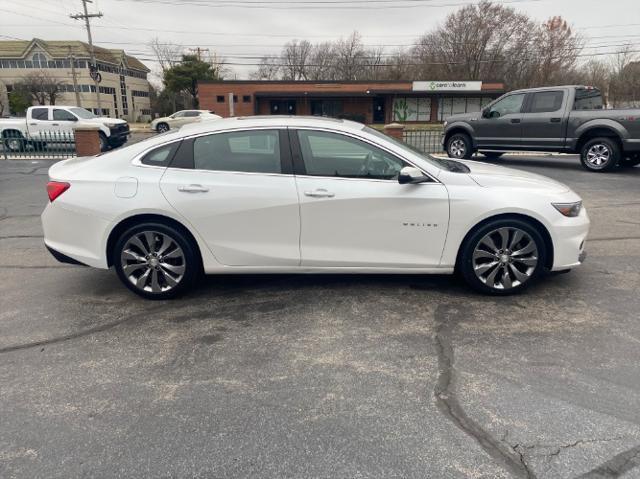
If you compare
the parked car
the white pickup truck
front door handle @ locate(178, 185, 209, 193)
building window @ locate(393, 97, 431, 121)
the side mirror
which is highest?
building window @ locate(393, 97, 431, 121)

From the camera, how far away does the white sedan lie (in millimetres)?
3801

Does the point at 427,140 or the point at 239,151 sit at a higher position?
the point at 427,140

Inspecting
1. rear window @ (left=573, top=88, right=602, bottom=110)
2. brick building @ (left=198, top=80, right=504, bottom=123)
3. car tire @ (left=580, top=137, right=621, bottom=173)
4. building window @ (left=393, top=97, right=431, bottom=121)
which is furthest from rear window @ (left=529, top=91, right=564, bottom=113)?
building window @ (left=393, top=97, right=431, bottom=121)

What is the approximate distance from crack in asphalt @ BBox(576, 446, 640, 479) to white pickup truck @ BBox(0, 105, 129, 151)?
17.5 metres

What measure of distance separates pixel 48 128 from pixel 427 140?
14.5m

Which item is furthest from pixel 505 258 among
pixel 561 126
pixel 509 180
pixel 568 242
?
pixel 561 126

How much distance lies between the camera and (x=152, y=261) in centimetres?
393

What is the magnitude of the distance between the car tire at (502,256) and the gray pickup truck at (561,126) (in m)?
8.31

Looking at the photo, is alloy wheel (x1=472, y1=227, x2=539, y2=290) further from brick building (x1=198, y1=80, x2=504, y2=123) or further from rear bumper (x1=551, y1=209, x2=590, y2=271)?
brick building (x1=198, y1=80, x2=504, y2=123)

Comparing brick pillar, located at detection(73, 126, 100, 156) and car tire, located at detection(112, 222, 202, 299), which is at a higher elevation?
brick pillar, located at detection(73, 126, 100, 156)

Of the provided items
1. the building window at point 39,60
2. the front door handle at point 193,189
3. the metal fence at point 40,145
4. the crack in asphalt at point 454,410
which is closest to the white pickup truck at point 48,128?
the metal fence at point 40,145

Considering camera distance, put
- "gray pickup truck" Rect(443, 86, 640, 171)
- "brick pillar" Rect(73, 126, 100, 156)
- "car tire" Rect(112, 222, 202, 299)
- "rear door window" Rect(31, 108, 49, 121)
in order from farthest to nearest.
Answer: "rear door window" Rect(31, 108, 49, 121) → "brick pillar" Rect(73, 126, 100, 156) → "gray pickup truck" Rect(443, 86, 640, 171) → "car tire" Rect(112, 222, 202, 299)

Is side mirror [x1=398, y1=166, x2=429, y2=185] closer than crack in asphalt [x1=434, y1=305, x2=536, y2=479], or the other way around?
crack in asphalt [x1=434, y1=305, x2=536, y2=479]

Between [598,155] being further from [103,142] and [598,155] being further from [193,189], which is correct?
[103,142]
